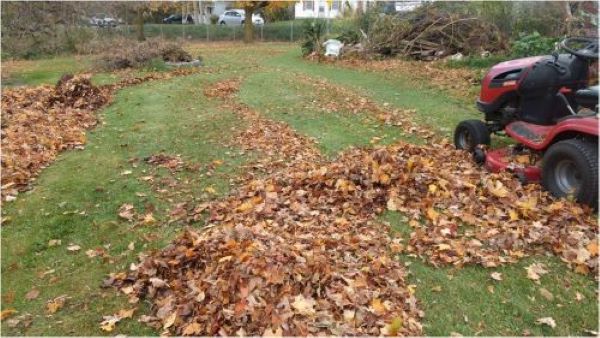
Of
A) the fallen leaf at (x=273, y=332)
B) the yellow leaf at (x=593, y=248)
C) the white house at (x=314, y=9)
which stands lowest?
the fallen leaf at (x=273, y=332)

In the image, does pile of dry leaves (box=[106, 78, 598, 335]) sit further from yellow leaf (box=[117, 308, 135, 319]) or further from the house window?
the house window

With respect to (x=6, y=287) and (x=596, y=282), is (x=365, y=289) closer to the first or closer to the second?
(x=596, y=282)

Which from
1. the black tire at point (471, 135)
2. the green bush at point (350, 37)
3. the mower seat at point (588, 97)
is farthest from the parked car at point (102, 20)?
the mower seat at point (588, 97)

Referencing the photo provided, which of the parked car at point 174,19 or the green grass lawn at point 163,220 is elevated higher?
the parked car at point 174,19

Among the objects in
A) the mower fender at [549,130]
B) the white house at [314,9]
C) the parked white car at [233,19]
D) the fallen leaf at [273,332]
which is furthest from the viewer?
the white house at [314,9]

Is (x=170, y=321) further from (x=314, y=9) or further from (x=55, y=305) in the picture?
(x=314, y=9)

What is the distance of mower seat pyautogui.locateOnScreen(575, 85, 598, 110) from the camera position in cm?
519

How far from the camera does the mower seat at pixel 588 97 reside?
5.19 m

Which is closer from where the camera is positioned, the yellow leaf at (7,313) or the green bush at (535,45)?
the yellow leaf at (7,313)

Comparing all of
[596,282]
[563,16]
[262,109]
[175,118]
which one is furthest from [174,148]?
[563,16]

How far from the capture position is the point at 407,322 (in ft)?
11.4

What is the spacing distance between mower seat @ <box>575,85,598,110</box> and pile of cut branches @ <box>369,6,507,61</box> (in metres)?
13.0

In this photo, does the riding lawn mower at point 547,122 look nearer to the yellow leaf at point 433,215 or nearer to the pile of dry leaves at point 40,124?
the yellow leaf at point 433,215

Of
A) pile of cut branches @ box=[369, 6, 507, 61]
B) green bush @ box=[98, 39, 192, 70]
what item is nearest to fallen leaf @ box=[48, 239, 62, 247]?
green bush @ box=[98, 39, 192, 70]
